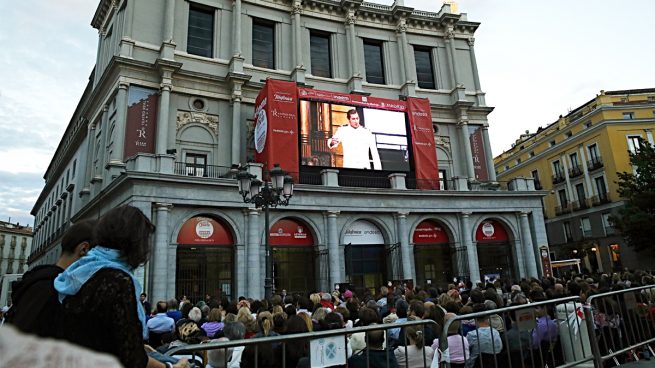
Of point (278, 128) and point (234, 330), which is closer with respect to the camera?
point (234, 330)

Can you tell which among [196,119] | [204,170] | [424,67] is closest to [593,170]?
[424,67]

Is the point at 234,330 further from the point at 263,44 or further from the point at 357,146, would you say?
the point at 263,44

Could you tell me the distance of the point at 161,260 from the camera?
1692cm

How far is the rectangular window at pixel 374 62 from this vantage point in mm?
28297

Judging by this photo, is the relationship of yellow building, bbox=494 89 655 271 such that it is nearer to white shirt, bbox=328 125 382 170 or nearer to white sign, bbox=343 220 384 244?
white shirt, bbox=328 125 382 170

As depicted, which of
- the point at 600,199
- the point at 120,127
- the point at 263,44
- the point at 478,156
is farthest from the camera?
the point at 600,199

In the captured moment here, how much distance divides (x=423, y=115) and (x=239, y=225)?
13042mm

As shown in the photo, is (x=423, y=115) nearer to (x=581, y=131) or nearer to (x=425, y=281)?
(x=425, y=281)

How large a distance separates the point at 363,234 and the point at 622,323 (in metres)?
15.7

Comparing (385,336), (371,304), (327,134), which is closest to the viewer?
(385,336)

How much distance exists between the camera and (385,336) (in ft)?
15.4

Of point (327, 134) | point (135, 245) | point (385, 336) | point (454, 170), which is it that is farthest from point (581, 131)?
point (135, 245)

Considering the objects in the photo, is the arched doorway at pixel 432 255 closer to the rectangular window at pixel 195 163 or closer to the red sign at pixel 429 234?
the red sign at pixel 429 234

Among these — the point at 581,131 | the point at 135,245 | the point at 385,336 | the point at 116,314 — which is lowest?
the point at 385,336
